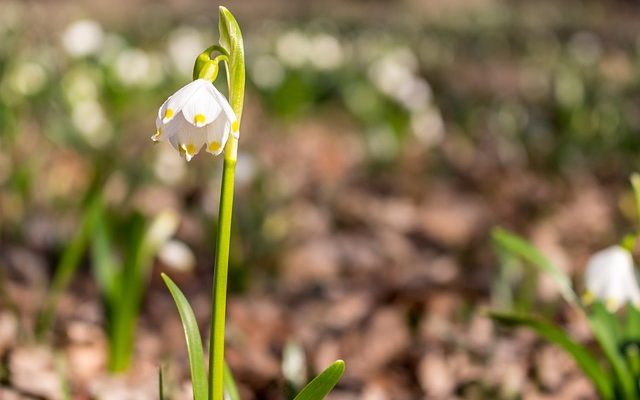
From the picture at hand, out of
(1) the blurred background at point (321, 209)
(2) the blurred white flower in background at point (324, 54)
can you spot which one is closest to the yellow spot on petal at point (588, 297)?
(1) the blurred background at point (321, 209)

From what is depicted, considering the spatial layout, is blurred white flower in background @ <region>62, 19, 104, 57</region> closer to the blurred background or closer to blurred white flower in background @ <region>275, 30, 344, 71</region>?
the blurred background

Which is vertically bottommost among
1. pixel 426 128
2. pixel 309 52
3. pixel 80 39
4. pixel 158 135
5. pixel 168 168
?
pixel 158 135

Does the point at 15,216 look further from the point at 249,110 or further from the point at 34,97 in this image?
the point at 249,110

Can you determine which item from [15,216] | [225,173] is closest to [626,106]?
[15,216]

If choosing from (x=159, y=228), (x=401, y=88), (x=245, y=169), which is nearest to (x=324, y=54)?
(x=401, y=88)

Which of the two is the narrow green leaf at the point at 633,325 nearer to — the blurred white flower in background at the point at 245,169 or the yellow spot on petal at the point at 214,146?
the yellow spot on petal at the point at 214,146

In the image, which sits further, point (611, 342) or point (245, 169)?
point (245, 169)

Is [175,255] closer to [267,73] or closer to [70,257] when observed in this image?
[70,257]

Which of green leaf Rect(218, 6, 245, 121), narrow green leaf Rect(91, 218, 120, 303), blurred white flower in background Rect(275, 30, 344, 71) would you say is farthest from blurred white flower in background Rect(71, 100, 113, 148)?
green leaf Rect(218, 6, 245, 121)
